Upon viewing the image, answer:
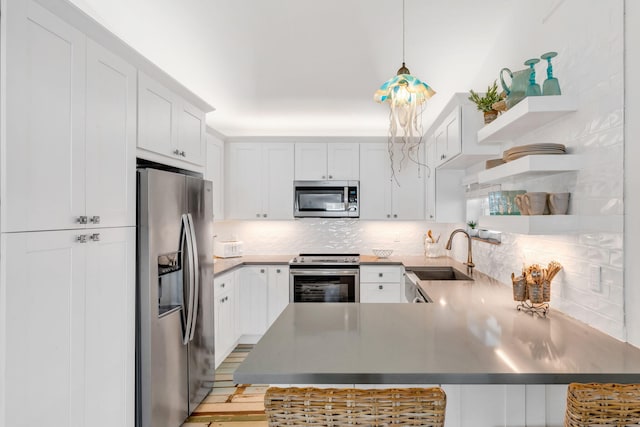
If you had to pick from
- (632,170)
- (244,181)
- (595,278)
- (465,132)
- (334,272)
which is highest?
(465,132)

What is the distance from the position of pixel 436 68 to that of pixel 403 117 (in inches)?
50.9

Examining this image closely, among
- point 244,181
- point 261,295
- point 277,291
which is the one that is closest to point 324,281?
point 277,291

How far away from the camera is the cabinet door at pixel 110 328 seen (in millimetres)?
1610

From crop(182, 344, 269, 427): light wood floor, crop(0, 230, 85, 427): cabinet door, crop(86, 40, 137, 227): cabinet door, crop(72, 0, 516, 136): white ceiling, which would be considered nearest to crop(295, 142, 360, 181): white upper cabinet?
crop(72, 0, 516, 136): white ceiling

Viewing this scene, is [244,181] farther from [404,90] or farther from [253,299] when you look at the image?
[404,90]

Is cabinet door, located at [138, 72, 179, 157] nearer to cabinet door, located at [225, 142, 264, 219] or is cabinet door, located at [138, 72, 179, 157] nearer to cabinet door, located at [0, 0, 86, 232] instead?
cabinet door, located at [0, 0, 86, 232]

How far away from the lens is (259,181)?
14.0 ft

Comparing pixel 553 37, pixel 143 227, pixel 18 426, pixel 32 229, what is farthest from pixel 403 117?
pixel 18 426

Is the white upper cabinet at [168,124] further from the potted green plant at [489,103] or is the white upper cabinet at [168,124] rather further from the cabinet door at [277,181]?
the potted green plant at [489,103]

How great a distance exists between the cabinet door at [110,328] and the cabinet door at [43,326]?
0.16 feet

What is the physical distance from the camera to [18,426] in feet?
4.16

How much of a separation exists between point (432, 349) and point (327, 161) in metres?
3.22

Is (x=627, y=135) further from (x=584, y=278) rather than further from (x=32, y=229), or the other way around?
(x=32, y=229)

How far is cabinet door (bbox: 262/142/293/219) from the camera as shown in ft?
14.0
